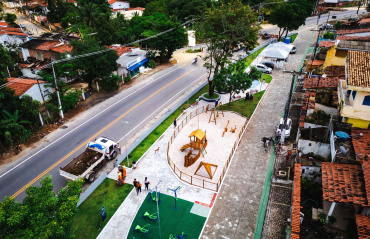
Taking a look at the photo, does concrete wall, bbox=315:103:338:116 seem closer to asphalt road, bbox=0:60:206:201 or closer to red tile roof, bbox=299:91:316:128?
red tile roof, bbox=299:91:316:128

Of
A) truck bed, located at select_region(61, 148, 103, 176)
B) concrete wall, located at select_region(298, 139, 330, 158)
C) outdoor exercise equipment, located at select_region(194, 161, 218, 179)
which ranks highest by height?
concrete wall, located at select_region(298, 139, 330, 158)

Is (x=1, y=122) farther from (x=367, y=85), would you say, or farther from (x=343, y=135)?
(x=367, y=85)

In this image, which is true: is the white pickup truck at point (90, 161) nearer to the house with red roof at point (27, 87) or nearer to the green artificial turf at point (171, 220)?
the green artificial turf at point (171, 220)

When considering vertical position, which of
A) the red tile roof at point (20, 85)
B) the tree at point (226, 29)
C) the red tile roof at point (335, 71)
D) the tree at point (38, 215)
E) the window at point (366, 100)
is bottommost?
the red tile roof at point (20, 85)

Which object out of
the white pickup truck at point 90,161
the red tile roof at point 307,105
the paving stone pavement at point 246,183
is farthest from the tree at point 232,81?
the white pickup truck at point 90,161

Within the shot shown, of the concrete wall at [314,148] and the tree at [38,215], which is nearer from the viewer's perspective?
the tree at [38,215]

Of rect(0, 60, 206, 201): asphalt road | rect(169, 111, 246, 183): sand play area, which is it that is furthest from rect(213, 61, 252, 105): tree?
rect(0, 60, 206, 201): asphalt road

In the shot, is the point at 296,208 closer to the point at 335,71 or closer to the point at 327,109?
the point at 327,109
